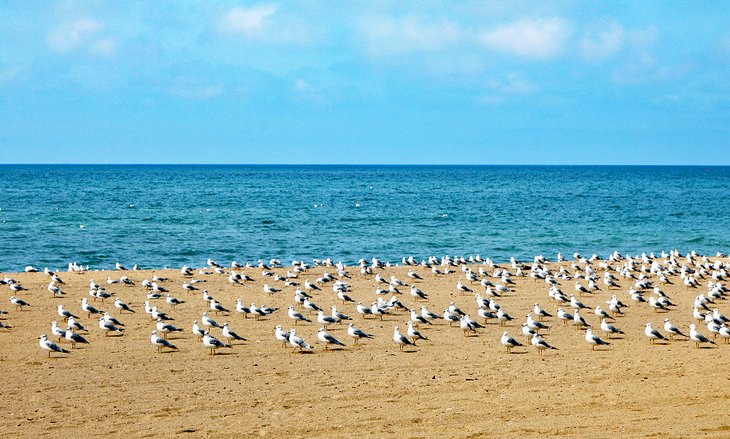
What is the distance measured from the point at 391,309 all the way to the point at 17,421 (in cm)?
1242

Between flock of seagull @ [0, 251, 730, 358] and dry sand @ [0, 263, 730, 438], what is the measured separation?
1.21 feet

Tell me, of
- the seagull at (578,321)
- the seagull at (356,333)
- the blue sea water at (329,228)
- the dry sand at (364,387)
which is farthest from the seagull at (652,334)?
the blue sea water at (329,228)

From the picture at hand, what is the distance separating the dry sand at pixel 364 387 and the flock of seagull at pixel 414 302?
368mm

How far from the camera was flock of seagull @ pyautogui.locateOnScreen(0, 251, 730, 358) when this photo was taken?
19.1 metres

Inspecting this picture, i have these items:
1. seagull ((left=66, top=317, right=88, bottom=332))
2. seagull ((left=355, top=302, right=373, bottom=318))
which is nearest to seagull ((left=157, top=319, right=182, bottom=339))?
seagull ((left=66, top=317, right=88, bottom=332))

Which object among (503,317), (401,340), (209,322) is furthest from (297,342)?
(503,317)

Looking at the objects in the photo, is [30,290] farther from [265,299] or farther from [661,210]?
[661,210]

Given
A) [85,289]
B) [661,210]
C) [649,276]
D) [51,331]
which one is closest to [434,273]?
[649,276]

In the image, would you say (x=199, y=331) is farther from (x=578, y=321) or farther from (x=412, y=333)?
(x=578, y=321)

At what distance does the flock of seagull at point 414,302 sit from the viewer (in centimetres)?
1911

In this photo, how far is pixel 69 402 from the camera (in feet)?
44.7

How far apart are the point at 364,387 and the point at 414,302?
1121cm

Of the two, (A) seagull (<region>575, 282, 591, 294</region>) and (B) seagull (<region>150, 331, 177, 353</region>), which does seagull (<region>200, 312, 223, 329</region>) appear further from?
(A) seagull (<region>575, 282, 591, 294</region>)

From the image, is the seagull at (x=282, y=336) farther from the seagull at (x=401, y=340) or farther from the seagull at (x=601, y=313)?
the seagull at (x=601, y=313)
